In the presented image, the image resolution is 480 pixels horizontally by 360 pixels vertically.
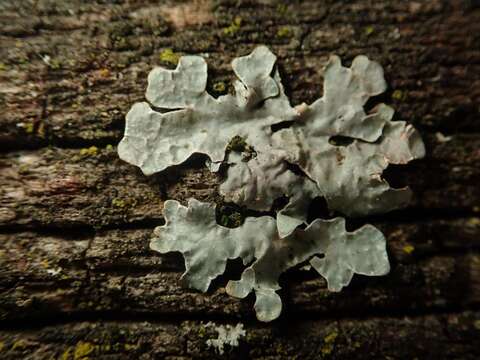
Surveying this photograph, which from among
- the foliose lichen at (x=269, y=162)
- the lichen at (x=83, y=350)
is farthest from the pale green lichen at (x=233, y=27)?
the lichen at (x=83, y=350)

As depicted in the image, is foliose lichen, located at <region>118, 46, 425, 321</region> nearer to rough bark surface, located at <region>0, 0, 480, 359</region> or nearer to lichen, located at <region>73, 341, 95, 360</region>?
rough bark surface, located at <region>0, 0, 480, 359</region>

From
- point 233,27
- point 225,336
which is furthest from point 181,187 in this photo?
point 233,27

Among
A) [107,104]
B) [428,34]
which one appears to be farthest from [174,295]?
[428,34]

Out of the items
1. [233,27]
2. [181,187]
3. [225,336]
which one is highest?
[233,27]

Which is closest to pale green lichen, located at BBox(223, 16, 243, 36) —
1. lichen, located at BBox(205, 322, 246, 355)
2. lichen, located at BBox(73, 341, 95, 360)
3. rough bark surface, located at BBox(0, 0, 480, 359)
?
rough bark surface, located at BBox(0, 0, 480, 359)

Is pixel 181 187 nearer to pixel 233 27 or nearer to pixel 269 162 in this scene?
pixel 269 162

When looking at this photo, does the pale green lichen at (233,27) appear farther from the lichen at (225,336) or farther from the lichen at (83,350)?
the lichen at (83,350)


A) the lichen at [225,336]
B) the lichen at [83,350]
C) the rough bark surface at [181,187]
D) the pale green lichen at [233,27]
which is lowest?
the lichen at [225,336]
